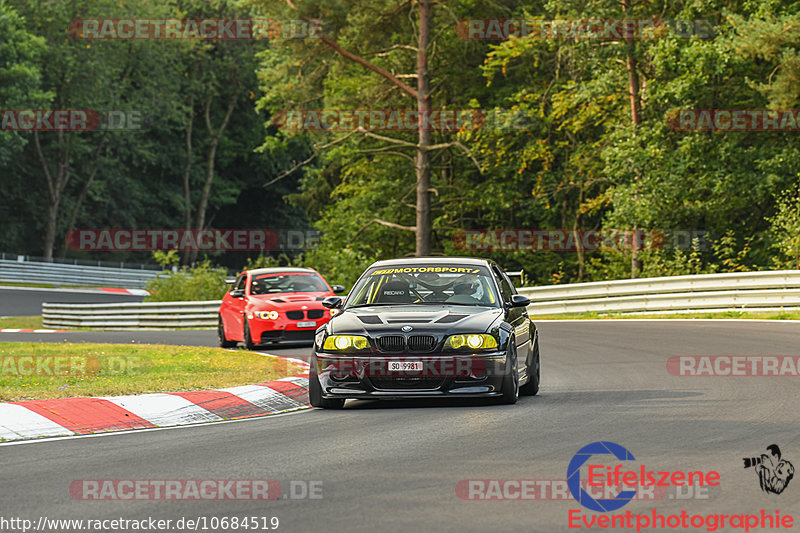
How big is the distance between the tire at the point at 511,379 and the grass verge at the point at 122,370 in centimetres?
323

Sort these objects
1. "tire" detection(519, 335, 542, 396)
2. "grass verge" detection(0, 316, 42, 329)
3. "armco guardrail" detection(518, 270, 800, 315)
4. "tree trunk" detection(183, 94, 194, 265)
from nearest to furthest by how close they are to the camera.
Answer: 1. "tire" detection(519, 335, 542, 396)
2. "armco guardrail" detection(518, 270, 800, 315)
3. "grass verge" detection(0, 316, 42, 329)
4. "tree trunk" detection(183, 94, 194, 265)

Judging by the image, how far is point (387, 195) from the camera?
44.6 meters

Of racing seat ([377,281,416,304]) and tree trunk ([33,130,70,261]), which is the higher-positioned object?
tree trunk ([33,130,70,261])

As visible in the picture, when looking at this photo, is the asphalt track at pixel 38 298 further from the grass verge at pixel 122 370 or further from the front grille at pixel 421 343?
the front grille at pixel 421 343

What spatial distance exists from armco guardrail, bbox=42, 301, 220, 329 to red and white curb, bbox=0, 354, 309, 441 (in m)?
19.6

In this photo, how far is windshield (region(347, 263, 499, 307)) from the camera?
486 inches

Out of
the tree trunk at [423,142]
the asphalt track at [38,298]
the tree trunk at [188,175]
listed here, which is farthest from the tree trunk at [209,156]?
the tree trunk at [423,142]

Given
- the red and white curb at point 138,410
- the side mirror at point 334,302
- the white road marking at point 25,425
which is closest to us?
the white road marking at point 25,425

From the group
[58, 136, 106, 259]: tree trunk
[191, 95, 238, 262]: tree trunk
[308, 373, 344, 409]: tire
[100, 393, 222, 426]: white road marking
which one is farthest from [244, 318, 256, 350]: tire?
[191, 95, 238, 262]: tree trunk

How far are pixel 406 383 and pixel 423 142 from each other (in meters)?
29.3

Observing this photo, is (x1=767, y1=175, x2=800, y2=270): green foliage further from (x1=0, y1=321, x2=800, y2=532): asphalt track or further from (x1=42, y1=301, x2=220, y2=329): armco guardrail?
(x1=0, y1=321, x2=800, y2=532): asphalt track

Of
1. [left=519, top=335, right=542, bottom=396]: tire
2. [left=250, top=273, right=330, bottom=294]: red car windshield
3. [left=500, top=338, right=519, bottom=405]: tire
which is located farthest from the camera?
[left=250, top=273, right=330, bottom=294]: red car windshield

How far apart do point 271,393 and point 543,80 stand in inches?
1270

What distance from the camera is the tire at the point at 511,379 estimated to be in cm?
1123
